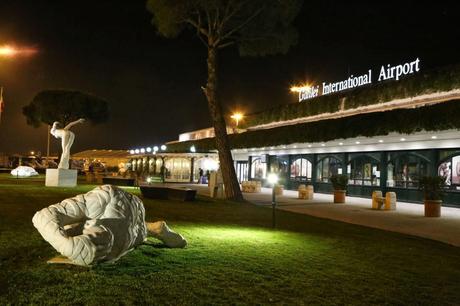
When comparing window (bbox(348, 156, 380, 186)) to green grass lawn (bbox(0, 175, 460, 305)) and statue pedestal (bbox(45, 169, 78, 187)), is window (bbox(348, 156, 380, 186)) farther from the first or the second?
statue pedestal (bbox(45, 169, 78, 187))

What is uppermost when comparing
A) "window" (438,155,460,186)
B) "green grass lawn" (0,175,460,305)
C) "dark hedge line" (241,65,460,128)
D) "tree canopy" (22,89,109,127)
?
"tree canopy" (22,89,109,127)

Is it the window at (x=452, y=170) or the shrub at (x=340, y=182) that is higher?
the window at (x=452, y=170)

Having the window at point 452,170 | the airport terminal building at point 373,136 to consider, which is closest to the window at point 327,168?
the airport terminal building at point 373,136

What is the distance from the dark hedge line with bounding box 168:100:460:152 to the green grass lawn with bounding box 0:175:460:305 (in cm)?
779

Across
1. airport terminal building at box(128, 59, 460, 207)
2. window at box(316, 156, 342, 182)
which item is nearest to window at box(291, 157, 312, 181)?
airport terminal building at box(128, 59, 460, 207)

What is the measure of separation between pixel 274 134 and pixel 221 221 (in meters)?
16.6

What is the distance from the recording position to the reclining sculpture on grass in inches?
224

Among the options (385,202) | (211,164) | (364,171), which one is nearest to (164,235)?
(385,202)

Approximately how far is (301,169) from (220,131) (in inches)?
511

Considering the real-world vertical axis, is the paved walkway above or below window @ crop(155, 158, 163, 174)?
below

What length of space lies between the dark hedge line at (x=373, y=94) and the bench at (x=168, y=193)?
1097cm

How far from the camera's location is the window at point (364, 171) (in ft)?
82.5

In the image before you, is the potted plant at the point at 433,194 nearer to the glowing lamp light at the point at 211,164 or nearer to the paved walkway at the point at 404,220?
the paved walkway at the point at 404,220

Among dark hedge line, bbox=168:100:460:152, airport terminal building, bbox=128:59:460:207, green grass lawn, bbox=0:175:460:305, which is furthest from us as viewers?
airport terminal building, bbox=128:59:460:207
